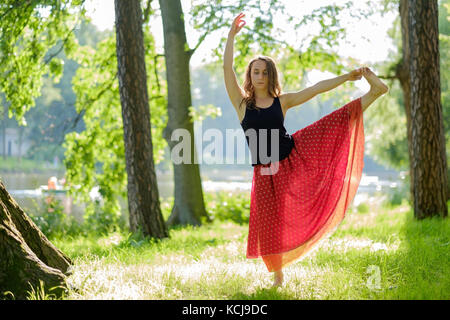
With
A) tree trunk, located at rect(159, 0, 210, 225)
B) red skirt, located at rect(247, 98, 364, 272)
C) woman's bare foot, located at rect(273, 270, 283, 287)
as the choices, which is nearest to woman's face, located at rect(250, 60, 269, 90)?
red skirt, located at rect(247, 98, 364, 272)

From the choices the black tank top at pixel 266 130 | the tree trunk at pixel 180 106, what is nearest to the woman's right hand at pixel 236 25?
the black tank top at pixel 266 130

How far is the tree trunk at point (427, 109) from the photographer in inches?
285

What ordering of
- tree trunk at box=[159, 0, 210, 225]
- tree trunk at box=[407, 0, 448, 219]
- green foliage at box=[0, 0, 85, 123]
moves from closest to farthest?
tree trunk at box=[407, 0, 448, 219] → green foliage at box=[0, 0, 85, 123] → tree trunk at box=[159, 0, 210, 225]

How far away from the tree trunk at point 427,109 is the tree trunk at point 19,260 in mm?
5678

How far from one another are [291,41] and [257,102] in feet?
22.0

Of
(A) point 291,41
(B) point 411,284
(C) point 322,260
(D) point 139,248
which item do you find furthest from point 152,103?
(B) point 411,284

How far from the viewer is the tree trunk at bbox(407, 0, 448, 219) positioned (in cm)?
723

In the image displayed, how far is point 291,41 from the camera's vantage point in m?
10.6

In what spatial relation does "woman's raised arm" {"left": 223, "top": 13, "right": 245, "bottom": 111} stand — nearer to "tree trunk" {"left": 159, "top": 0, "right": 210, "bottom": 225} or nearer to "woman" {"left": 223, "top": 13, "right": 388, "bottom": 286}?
"woman" {"left": 223, "top": 13, "right": 388, "bottom": 286}

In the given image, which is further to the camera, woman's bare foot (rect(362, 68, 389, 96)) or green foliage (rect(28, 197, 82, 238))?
green foliage (rect(28, 197, 82, 238))

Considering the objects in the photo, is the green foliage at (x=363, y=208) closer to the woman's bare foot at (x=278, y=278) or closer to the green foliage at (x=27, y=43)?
the green foliage at (x=27, y=43)

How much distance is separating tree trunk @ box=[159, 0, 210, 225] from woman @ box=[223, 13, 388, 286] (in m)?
6.10

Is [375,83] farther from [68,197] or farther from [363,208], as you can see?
[363,208]
